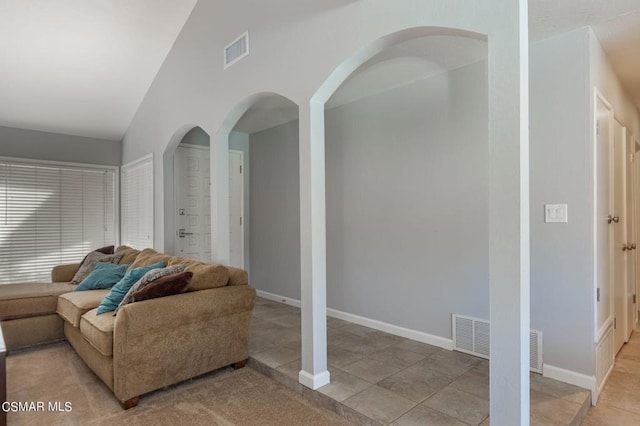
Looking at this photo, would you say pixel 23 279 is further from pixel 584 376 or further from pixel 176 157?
pixel 584 376

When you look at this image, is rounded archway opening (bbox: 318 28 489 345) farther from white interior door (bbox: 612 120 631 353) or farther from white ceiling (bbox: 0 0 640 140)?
white interior door (bbox: 612 120 631 353)

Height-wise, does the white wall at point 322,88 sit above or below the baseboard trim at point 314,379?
above

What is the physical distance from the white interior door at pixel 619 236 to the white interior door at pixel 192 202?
181 inches

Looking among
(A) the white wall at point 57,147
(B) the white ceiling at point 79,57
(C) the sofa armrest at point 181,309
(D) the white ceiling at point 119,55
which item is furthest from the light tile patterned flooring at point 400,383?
(A) the white wall at point 57,147

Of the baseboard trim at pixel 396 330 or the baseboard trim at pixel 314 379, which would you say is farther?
the baseboard trim at pixel 396 330

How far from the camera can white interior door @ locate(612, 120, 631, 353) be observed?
122 inches

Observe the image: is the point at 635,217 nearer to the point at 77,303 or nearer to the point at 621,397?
the point at 621,397

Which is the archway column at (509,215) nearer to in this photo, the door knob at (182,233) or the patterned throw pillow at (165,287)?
the patterned throw pillow at (165,287)

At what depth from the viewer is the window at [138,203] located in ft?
16.2

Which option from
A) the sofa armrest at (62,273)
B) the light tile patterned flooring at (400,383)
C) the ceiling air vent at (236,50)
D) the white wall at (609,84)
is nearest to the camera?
the light tile patterned flooring at (400,383)

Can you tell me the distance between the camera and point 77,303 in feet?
10.1

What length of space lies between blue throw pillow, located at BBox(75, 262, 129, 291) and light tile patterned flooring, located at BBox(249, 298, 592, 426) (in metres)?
1.56

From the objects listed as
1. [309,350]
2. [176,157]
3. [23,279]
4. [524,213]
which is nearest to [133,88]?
Result: [176,157]

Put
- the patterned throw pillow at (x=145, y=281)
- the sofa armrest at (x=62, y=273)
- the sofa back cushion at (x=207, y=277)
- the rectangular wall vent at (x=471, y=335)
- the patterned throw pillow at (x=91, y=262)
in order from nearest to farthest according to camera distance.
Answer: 1. the patterned throw pillow at (x=145, y=281)
2. the sofa back cushion at (x=207, y=277)
3. the rectangular wall vent at (x=471, y=335)
4. the patterned throw pillow at (x=91, y=262)
5. the sofa armrest at (x=62, y=273)
